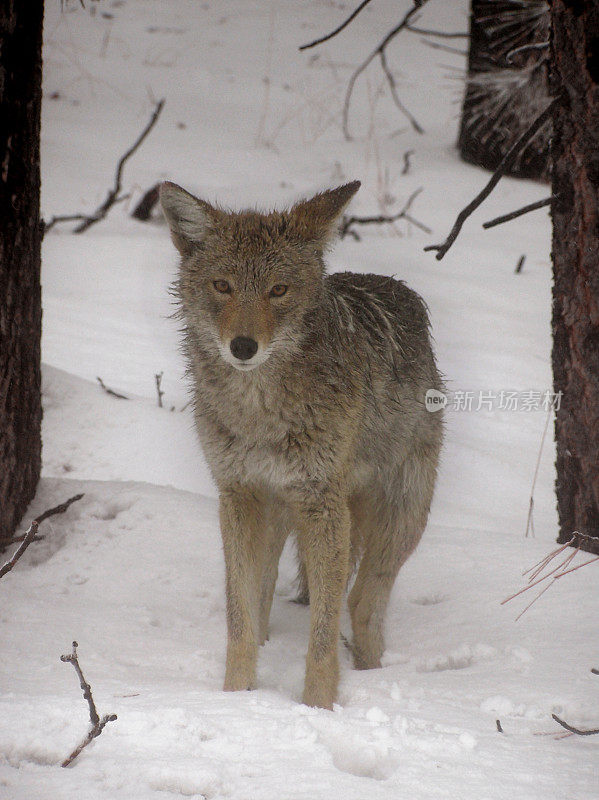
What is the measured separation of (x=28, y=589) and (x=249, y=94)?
943 cm

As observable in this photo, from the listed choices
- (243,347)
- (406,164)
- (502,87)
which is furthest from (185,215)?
(406,164)

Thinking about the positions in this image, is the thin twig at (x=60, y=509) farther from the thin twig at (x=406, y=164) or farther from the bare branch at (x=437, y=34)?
the thin twig at (x=406, y=164)

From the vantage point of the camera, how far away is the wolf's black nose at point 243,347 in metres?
2.68

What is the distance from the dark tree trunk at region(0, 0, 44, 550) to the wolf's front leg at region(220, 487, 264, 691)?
1.14 metres

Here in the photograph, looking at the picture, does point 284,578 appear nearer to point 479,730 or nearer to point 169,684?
point 169,684

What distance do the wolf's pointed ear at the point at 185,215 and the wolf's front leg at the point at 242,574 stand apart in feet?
3.37

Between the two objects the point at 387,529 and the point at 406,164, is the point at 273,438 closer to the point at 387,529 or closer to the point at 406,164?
the point at 387,529

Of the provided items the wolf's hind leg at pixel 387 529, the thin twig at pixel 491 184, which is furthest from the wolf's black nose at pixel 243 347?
the wolf's hind leg at pixel 387 529

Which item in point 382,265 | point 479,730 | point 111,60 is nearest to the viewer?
point 479,730

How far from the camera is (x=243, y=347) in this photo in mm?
2678

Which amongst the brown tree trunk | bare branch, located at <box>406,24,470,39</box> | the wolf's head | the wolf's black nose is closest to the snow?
the brown tree trunk

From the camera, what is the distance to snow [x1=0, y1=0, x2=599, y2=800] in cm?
212

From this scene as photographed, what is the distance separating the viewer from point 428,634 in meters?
3.43

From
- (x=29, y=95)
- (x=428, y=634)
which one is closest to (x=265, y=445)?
(x=428, y=634)
